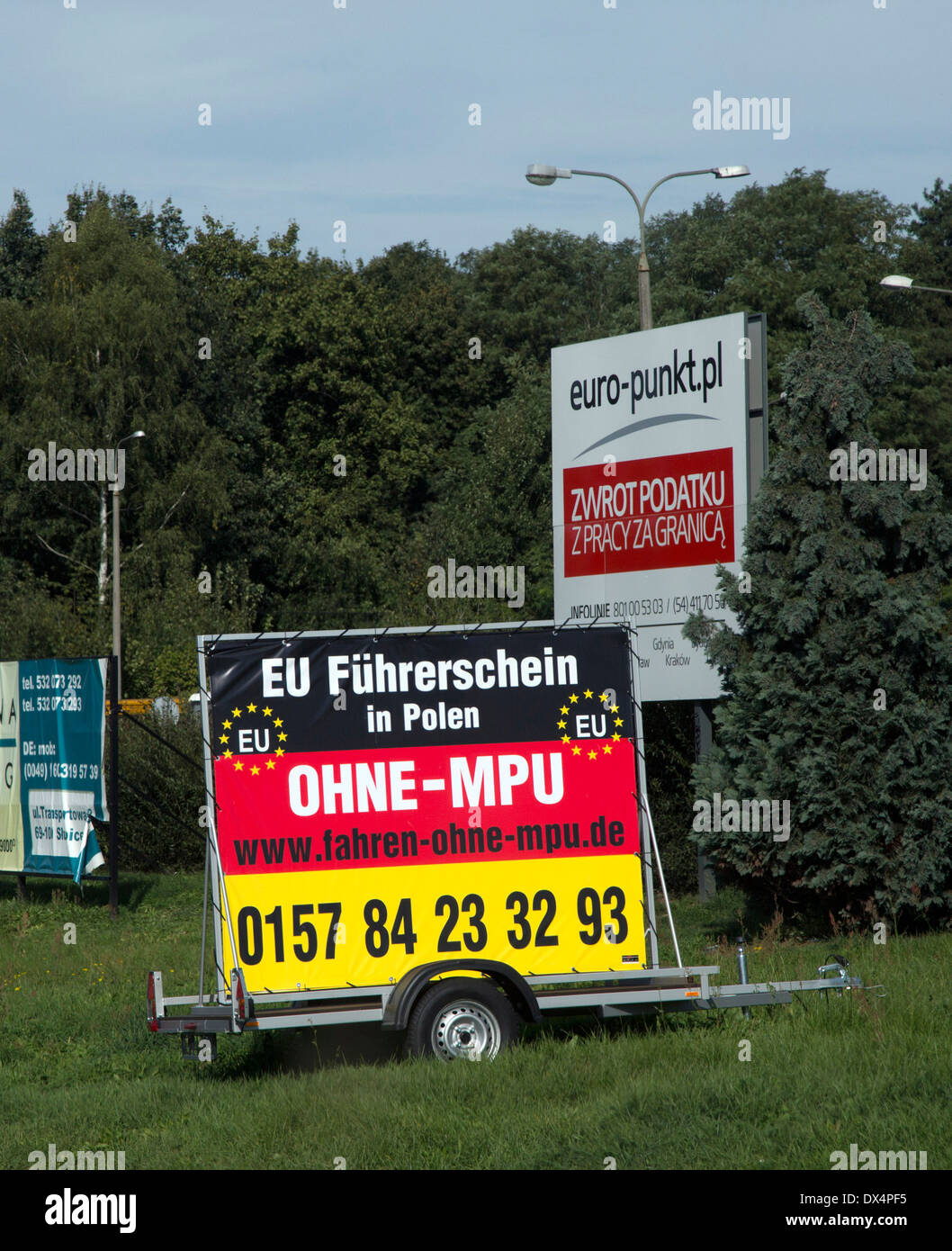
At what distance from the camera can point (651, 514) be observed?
16.3m

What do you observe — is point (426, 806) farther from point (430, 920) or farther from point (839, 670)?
point (839, 670)

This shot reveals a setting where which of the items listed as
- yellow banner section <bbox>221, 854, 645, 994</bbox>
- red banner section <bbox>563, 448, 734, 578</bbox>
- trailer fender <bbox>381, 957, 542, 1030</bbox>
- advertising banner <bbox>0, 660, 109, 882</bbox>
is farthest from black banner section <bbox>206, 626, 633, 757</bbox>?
advertising banner <bbox>0, 660, 109, 882</bbox>

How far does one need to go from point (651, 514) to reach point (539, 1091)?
933 centimetres

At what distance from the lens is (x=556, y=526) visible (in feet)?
57.9

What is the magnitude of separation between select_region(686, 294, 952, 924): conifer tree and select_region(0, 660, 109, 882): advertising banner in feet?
23.0

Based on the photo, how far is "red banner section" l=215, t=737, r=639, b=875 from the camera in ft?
30.5

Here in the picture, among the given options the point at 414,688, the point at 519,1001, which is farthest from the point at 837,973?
the point at 414,688

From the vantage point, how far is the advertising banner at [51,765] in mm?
16875

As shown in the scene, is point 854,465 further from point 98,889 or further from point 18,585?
point 18,585

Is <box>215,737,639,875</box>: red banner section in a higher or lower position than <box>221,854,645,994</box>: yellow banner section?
higher

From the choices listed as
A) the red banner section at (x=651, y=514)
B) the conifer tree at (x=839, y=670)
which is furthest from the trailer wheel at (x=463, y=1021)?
the red banner section at (x=651, y=514)

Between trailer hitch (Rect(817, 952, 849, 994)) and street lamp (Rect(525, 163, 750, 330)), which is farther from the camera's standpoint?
street lamp (Rect(525, 163, 750, 330))

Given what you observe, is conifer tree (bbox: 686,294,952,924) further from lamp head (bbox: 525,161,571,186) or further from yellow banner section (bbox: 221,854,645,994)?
lamp head (bbox: 525,161,571,186)

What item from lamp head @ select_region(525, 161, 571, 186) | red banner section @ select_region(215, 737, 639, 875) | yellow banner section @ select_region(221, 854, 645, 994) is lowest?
yellow banner section @ select_region(221, 854, 645, 994)
